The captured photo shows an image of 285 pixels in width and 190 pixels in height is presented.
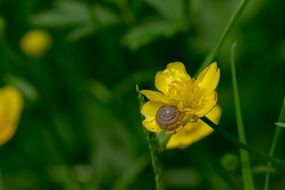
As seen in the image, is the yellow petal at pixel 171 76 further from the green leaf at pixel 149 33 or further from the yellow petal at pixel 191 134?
the green leaf at pixel 149 33

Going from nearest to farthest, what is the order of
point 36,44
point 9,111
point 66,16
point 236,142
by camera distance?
1. point 236,142
2. point 9,111
3. point 66,16
4. point 36,44

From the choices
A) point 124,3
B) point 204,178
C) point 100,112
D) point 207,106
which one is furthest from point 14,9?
point 207,106

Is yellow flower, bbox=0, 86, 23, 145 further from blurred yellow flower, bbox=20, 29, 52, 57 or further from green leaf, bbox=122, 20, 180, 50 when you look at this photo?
green leaf, bbox=122, 20, 180, 50

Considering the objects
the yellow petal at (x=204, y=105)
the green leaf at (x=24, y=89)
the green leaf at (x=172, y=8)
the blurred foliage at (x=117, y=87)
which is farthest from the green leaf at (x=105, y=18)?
the yellow petal at (x=204, y=105)

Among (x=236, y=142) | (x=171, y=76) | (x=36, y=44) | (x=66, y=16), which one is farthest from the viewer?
(x=36, y=44)

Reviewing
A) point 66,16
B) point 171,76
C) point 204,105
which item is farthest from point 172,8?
point 204,105

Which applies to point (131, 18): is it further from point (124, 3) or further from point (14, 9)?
point (14, 9)

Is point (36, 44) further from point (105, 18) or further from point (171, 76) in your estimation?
point (171, 76)
